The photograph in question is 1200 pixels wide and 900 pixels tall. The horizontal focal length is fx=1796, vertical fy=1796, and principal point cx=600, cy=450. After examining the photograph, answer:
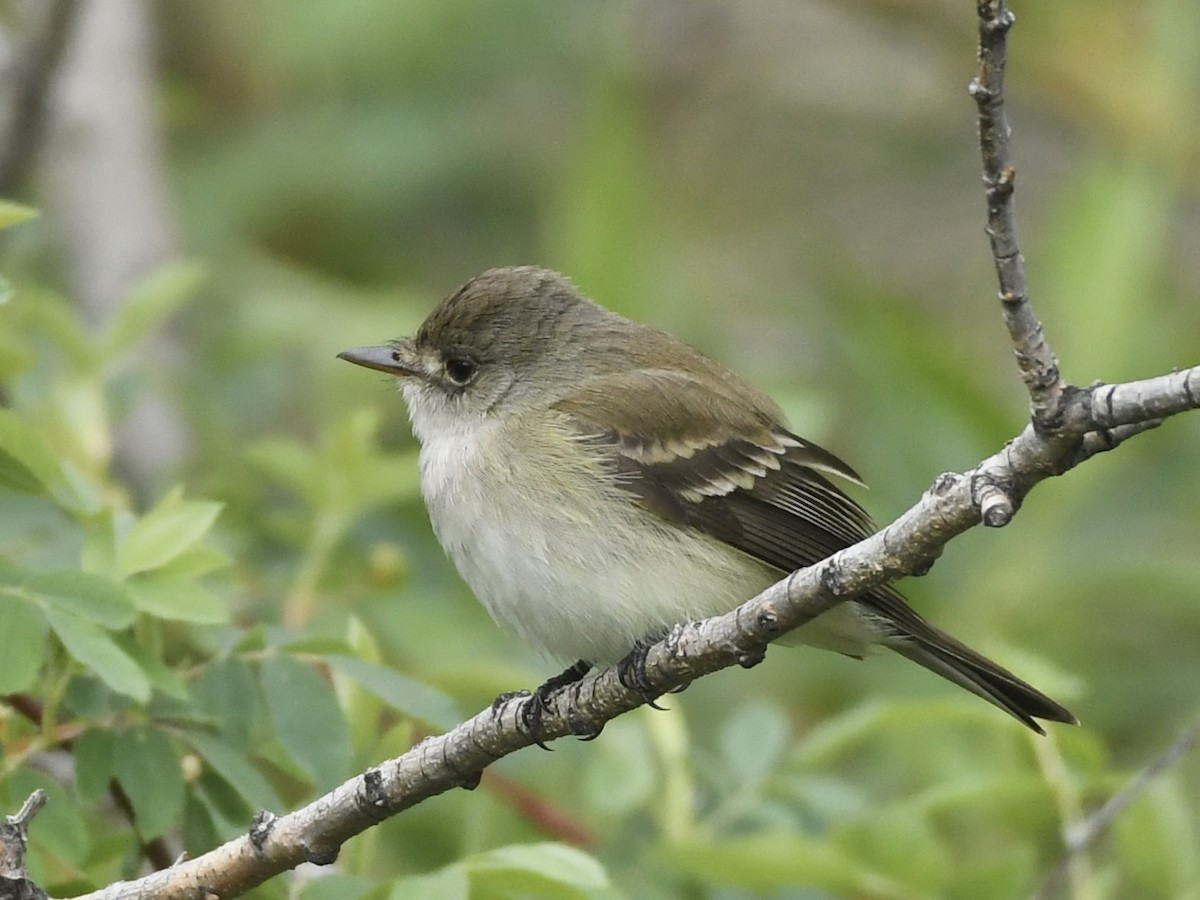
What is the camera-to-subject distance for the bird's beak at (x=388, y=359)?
423 centimetres

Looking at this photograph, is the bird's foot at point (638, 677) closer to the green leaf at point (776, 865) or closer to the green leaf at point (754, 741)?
the green leaf at point (776, 865)

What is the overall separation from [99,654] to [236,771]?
0.34 metres

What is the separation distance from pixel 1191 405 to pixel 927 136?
667cm

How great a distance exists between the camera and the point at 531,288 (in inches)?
175

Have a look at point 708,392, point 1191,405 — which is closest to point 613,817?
point 708,392

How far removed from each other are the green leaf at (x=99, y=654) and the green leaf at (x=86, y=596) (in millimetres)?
16

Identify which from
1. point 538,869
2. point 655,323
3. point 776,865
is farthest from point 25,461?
point 655,323

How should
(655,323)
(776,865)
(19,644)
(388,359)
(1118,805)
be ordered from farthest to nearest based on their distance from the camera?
1. (655,323)
2. (388,359)
3. (1118,805)
4. (776,865)
5. (19,644)

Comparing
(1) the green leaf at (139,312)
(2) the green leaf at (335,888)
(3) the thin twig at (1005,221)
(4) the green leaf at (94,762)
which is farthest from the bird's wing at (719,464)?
(3) the thin twig at (1005,221)

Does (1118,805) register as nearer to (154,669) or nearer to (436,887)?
(436,887)

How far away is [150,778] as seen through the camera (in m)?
2.79

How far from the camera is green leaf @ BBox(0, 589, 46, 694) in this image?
2.56 meters

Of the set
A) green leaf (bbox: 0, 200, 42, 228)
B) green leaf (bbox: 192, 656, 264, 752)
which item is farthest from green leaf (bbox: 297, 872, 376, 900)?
green leaf (bbox: 0, 200, 42, 228)

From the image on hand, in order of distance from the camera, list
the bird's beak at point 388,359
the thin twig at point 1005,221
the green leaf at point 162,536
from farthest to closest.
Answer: the bird's beak at point 388,359
the green leaf at point 162,536
the thin twig at point 1005,221
